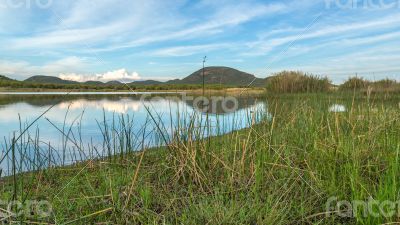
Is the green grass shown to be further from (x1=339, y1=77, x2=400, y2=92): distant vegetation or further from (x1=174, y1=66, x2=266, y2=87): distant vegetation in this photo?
(x1=339, y1=77, x2=400, y2=92): distant vegetation

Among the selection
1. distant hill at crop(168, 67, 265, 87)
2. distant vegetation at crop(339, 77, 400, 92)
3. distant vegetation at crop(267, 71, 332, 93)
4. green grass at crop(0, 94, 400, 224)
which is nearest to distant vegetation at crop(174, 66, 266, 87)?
distant hill at crop(168, 67, 265, 87)

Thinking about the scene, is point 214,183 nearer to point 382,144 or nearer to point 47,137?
point 382,144

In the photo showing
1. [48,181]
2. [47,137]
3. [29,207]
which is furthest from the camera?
[47,137]

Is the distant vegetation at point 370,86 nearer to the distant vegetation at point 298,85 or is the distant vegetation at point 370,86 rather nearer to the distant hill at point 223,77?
the distant vegetation at point 298,85

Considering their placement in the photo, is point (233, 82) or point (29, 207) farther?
point (233, 82)

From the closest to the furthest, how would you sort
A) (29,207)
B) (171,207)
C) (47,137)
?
(29,207) < (171,207) < (47,137)

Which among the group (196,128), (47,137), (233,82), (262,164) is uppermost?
(233,82)

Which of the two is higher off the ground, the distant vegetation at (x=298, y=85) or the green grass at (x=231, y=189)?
the distant vegetation at (x=298, y=85)

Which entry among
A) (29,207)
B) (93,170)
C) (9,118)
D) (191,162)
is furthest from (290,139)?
(9,118)

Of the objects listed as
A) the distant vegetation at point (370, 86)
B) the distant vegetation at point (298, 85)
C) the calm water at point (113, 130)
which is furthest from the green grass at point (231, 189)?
the distant vegetation at point (370, 86)

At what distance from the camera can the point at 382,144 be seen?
128 inches

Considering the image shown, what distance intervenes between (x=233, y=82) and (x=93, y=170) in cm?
197

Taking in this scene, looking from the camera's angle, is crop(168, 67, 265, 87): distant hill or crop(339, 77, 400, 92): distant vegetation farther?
crop(339, 77, 400, 92): distant vegetation

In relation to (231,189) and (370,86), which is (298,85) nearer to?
(370,86)
